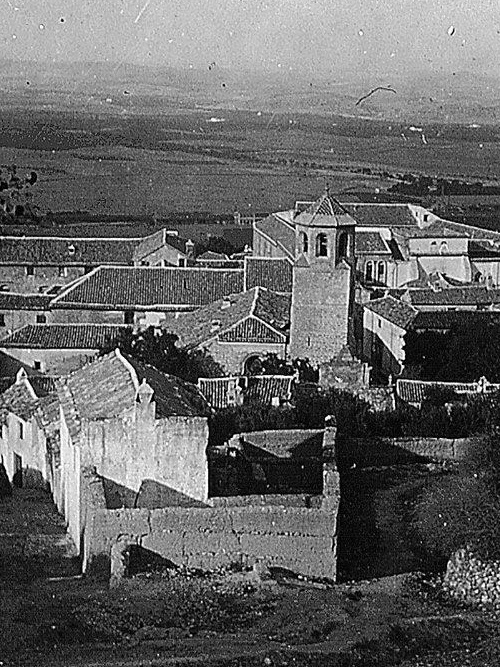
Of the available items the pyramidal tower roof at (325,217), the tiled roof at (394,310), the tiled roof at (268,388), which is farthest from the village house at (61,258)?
the tiled roof at (268,388)

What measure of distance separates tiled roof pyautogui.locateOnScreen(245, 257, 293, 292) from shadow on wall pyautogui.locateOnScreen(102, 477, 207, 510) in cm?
1910

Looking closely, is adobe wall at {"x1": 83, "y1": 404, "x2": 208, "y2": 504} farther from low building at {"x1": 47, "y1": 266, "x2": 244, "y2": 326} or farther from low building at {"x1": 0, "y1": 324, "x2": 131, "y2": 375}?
low building at {"x1": 47, "y1": 266, "x2": 244, "y2": 326}

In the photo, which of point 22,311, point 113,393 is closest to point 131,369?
point 113,393

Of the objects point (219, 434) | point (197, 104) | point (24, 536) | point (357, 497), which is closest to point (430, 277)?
point (197, 104)

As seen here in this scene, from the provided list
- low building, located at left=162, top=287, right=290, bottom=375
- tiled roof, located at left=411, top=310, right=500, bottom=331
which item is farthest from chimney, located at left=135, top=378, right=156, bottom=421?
tiled roof, located at left=411, top=310, right=500, bottom=331

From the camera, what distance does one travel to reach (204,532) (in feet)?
41.3

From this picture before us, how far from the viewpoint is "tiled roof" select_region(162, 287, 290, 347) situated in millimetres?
27516

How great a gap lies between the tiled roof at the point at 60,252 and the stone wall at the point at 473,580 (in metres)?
29.2

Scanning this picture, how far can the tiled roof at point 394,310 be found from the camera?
101 ft

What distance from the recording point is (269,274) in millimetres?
34094

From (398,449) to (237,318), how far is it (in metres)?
10.2

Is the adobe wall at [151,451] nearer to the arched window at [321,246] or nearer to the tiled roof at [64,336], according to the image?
the arched window at [321,246]

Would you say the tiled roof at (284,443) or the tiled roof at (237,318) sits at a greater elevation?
the tiled roof at (237,318)

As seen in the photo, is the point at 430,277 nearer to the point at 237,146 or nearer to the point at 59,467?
the point at 59,467
